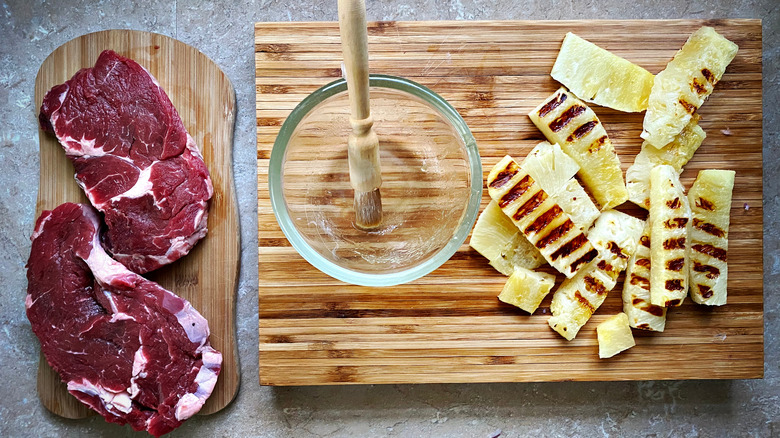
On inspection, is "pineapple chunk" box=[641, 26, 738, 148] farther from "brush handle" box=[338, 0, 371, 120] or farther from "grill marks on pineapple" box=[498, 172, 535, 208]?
"brush handle" box=[338, 0, 371, 120]

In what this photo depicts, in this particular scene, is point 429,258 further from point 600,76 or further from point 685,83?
point 685,83

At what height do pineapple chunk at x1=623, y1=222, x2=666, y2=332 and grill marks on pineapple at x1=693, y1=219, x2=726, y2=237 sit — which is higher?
grill marks on pineapple at x1=693, y1=219, x2=726, y2=237

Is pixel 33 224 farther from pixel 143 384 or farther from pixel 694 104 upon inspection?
pixel 694 104

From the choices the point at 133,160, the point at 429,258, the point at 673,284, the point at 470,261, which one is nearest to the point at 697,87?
the point at 673,284

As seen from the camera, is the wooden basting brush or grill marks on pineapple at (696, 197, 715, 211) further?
grill marks on pineapple at (696, 197, 715, 211)

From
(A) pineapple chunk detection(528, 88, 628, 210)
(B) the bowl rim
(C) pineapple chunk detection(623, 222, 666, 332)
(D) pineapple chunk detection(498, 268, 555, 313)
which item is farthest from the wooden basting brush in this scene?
(C) pineapple chunk detection(623, 222, 666, 332)

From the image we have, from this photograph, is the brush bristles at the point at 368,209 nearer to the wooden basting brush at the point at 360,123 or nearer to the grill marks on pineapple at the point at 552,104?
the wooden basting brush at the point at 360,123

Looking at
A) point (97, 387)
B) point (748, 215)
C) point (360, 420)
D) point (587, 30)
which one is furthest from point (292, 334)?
point (748, 215)
